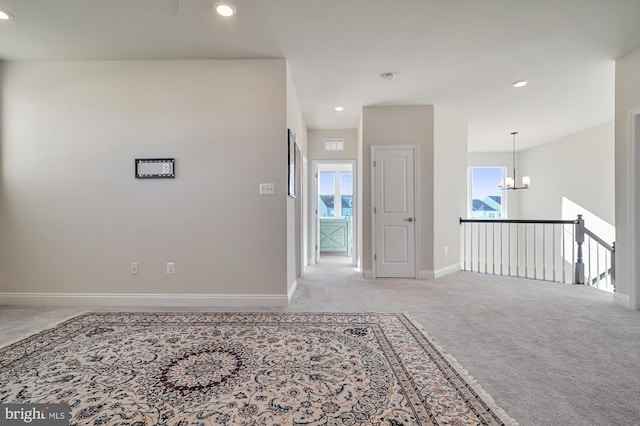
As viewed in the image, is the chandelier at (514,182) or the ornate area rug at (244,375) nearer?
the ornate area rug at (244,375)

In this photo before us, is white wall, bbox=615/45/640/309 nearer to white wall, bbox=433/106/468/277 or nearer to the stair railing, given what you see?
the stair railing

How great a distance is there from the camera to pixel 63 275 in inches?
129

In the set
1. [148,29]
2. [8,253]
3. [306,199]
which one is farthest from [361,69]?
[8,253]

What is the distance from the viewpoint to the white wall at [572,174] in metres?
5.54

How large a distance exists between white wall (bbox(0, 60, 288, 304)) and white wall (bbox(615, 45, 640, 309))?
3.57 meters

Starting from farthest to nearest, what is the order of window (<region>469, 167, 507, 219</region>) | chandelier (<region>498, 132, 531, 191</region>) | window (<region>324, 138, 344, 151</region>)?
window (<region>469, 167, 507, 219</region>) < chandelier (<region>498, 132, 531, 191</region>) < window (<region>324, 138, 344, 151</region>)

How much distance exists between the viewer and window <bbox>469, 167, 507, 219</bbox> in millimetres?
8172

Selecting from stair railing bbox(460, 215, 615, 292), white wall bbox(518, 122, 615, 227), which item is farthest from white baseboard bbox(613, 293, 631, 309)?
white wall bbox(518, 122, 615, 227)

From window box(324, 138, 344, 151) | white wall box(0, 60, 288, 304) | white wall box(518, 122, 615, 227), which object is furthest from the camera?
window box(324, 138, 344, 151)

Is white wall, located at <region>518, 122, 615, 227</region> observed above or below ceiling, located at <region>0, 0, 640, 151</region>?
below

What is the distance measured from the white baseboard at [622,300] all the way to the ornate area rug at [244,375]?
247 centimetres

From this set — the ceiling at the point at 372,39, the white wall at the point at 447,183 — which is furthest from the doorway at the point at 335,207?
the ceiling at the point at 372,39

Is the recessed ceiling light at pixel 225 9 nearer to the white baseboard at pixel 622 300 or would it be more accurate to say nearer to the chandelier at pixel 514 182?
the white baseboard at pixel 622 300

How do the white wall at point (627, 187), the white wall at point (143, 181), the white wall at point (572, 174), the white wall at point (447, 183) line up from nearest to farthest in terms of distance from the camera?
the white wall at point (627, 187), the white wall at point (143, 181), the white wall at point (447, 183), the white wall at point (572, 174)
